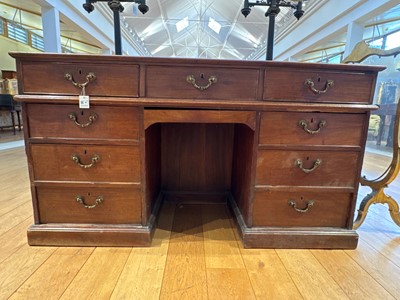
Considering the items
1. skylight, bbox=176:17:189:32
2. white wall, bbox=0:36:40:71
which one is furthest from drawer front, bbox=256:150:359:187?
skylight, bbox=176:17:189:32

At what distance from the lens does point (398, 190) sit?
179 cm

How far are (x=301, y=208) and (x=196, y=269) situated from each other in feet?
1.73

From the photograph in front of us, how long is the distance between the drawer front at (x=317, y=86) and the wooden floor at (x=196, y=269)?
667 mm

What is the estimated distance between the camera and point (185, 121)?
95 centimetres

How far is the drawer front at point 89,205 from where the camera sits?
993mm

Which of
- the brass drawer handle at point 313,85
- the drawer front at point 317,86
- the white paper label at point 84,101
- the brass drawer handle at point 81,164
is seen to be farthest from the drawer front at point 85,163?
the brass drawer handle at point 313,85

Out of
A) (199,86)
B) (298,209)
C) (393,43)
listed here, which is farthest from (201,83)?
(393,43)

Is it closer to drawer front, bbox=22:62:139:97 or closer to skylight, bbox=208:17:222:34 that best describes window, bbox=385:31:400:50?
drawer front, bbox=22:62:139:97

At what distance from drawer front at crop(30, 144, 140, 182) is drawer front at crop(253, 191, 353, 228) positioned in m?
0.56

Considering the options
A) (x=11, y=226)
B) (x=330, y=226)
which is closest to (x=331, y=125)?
(x=330, y=226)

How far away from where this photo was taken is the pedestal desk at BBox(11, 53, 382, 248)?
35.8 inches

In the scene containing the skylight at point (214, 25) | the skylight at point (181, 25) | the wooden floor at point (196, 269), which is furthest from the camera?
the skylight at point (181, 25)

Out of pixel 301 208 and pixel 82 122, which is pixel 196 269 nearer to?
pixel 301 208

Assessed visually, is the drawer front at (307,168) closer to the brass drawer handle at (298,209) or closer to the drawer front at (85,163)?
the brass drawer handle at (298,209)
